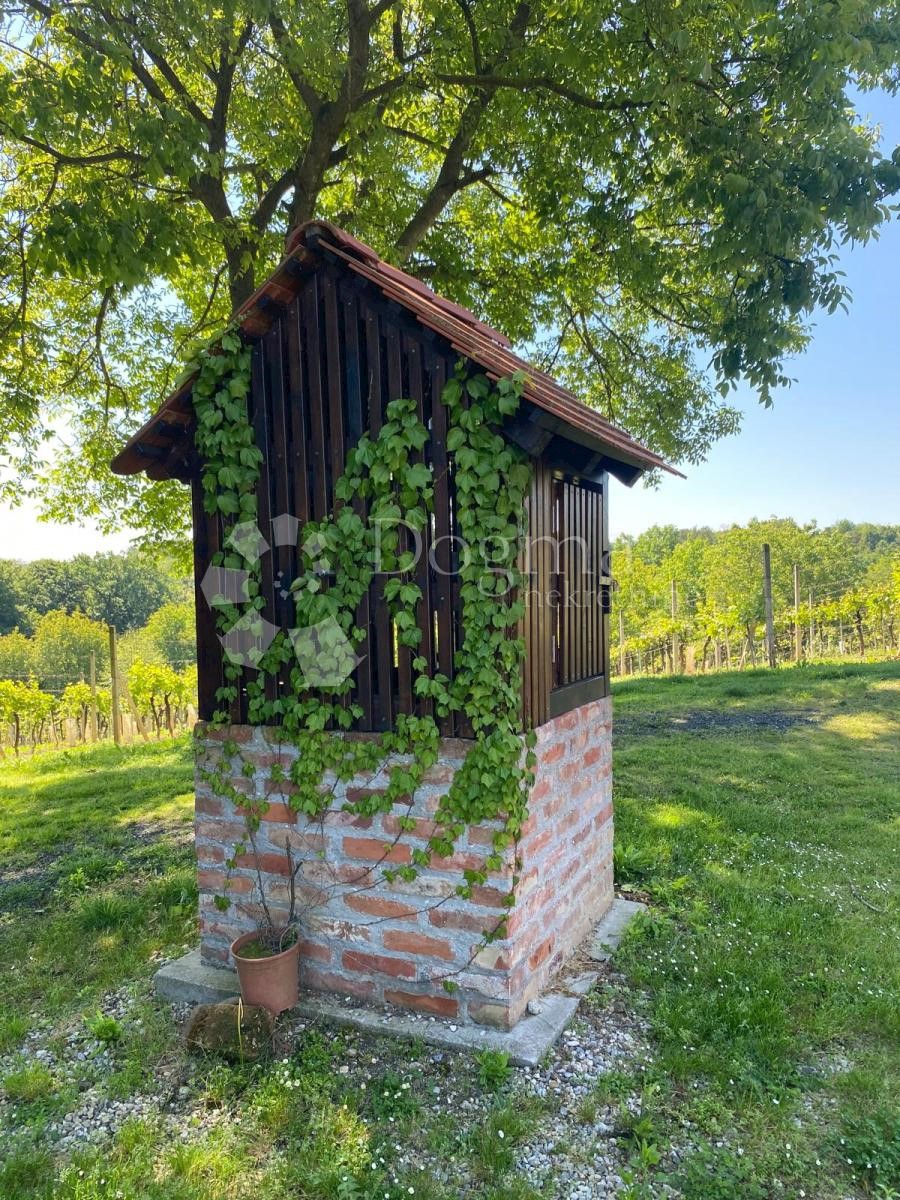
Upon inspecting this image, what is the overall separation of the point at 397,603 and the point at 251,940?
6.35ft

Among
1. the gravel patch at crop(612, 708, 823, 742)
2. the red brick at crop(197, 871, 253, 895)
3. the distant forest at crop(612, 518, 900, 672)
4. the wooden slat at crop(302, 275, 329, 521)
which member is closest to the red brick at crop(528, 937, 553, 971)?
the red brick at crop(197, 871, 253, 895)

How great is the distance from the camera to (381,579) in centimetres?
335

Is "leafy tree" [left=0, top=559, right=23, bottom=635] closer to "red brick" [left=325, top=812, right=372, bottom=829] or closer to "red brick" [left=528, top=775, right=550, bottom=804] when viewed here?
"red brick" [left=325, top=812, right=372, bottom=829]

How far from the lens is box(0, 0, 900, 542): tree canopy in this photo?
4359mm

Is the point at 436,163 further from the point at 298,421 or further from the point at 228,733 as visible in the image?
the point at 228,733

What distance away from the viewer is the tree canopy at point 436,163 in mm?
4359

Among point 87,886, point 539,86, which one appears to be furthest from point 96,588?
point 539,86

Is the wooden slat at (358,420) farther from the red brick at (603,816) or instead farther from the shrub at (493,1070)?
the red brick at (603,816)

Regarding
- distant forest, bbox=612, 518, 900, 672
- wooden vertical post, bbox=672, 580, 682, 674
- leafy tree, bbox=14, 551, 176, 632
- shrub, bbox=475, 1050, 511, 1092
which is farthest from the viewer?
leafy tree, bbox=14, 551, 176, 632

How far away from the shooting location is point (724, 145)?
182 inches

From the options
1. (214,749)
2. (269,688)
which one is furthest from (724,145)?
(214,749)

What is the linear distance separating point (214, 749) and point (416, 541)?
1.66m

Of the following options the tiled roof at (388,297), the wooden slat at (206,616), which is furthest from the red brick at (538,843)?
the tiled roof at (388,297)

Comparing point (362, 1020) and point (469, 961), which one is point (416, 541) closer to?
point (469, 961)
